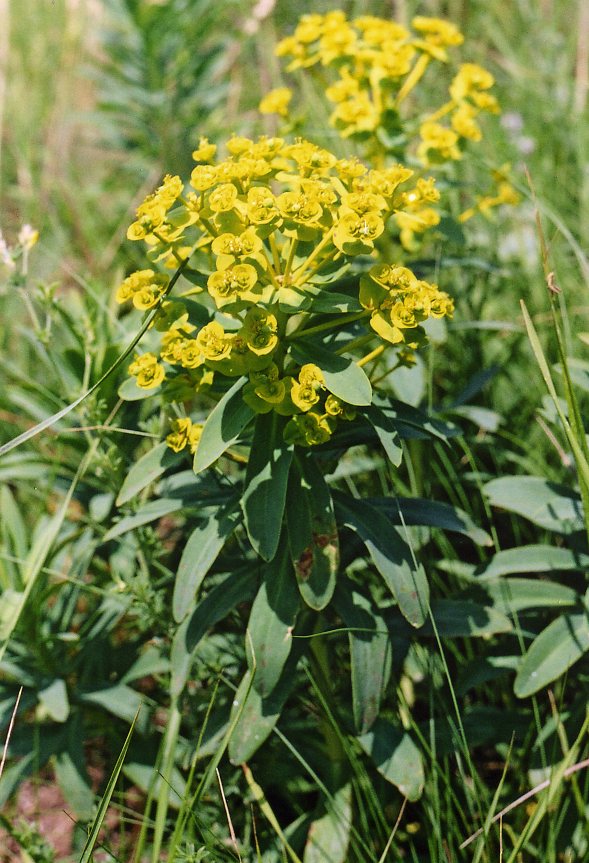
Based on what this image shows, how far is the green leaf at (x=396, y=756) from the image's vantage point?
54.6 inches

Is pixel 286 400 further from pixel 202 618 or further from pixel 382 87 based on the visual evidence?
pixel 382 87

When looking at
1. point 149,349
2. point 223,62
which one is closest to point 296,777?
point 149,349

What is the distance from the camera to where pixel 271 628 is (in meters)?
1.34

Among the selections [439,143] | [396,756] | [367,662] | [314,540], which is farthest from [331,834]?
[439,143]

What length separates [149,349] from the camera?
5.37 feet

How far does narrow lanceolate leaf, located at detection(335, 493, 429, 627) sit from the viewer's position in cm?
132

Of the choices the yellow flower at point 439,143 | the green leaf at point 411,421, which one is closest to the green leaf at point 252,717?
the green leaf at point 411,421

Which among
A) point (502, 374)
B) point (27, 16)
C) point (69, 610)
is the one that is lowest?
point (69, 610)

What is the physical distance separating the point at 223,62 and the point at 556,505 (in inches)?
105

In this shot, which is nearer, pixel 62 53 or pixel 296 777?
pixel 296 777

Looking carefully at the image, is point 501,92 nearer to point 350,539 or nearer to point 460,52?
point 460,52

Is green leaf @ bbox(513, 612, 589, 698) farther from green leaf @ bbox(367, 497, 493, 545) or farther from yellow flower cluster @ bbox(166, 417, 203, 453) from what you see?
yellow flower cluster @ bbox(166, 417, 203, 453)

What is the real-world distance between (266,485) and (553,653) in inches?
23.0

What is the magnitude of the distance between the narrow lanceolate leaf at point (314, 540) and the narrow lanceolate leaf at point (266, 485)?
0.06 m
